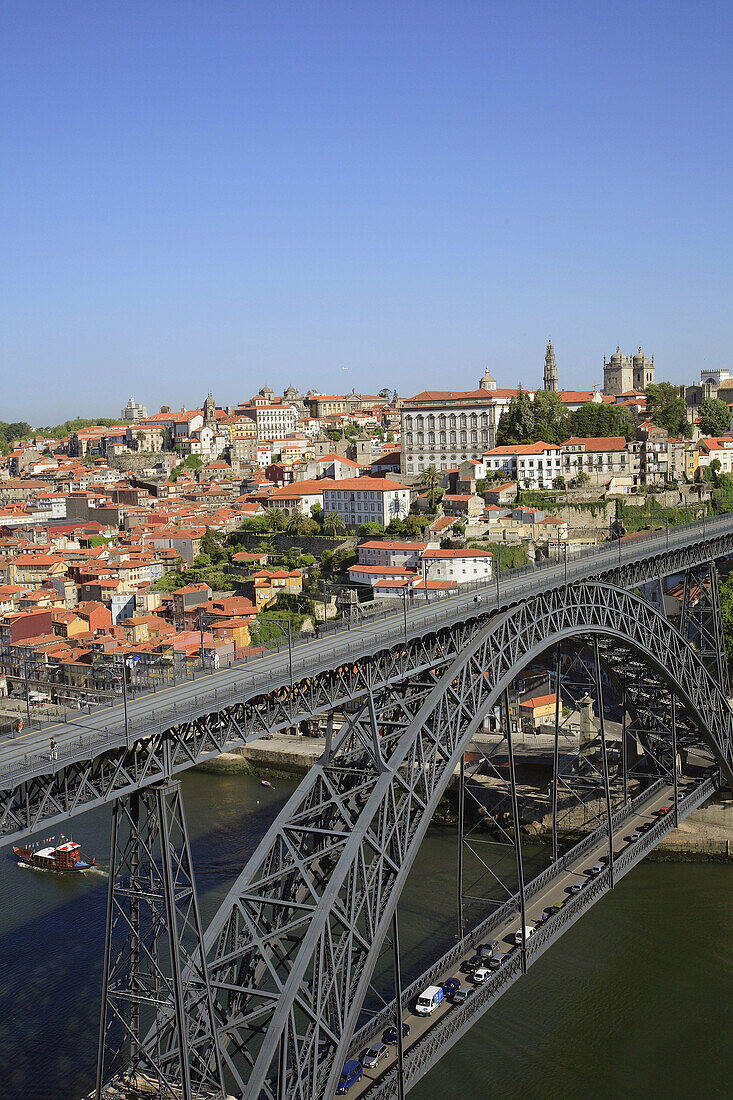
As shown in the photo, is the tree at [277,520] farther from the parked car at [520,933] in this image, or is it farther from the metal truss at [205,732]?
the parked car at [520,933]

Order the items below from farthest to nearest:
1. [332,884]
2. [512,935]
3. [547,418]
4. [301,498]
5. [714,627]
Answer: [301,498], [547,418], [714,627], [512,935], [332,884]

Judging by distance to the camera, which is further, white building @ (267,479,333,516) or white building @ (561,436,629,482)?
white building @ (267,479,333,516)

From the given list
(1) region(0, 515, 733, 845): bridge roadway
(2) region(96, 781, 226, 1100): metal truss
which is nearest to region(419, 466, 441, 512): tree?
(1) region(0, 515, 733, 845): bridge roadway

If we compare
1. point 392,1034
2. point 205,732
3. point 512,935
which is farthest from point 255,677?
point 512,935

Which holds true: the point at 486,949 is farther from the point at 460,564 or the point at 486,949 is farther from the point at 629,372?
the point at 629,372

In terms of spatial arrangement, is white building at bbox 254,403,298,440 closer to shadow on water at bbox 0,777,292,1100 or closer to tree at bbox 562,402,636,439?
tree at bbox 562,402,636,439

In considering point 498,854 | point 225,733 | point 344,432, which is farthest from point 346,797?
point 344,432
